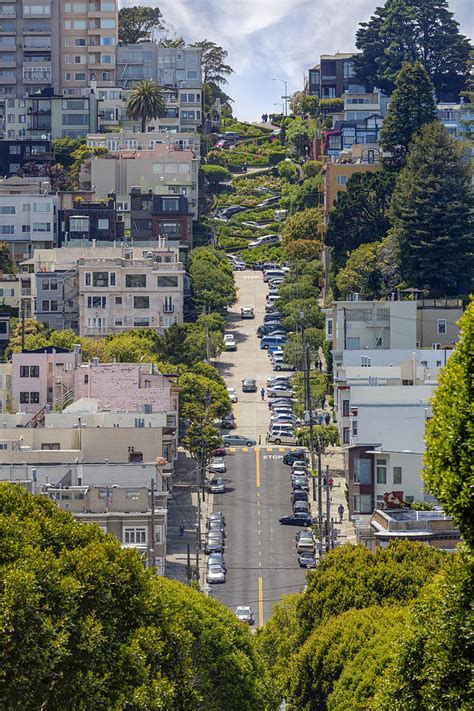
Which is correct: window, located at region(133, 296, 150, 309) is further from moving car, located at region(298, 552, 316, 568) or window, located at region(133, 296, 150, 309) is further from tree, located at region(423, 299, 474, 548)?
tree, located at region(423, 299, 474, 548)

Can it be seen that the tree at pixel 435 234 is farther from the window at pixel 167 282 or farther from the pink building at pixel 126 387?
the pink building at pixel 126 387

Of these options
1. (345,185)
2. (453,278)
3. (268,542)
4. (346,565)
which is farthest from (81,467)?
(345,185)

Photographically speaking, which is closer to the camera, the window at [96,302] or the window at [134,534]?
the window at [134,534]

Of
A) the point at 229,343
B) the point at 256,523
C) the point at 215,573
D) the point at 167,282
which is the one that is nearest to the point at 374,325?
the point at 229,343

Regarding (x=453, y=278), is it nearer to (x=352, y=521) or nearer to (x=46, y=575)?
(x=352, y=521)

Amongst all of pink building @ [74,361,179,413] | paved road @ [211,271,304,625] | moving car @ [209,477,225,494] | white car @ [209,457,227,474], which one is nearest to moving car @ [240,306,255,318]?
paved road @ [211,271,304,625]

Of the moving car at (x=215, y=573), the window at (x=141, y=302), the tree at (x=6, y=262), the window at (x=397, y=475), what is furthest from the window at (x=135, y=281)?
the moving car at (x=215, y=573)
